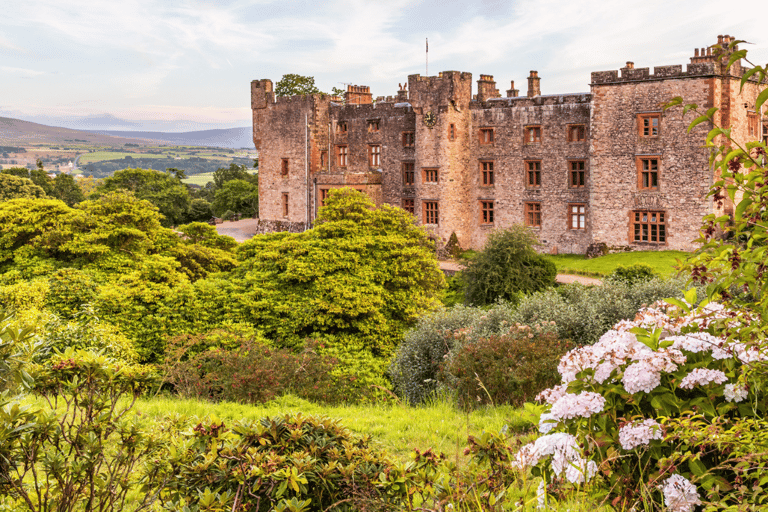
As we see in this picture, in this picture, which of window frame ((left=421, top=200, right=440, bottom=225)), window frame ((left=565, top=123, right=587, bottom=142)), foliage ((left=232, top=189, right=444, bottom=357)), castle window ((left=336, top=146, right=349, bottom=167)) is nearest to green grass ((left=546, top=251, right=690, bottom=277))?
window frame ((left=565, top=123, right=587, bottom=142))

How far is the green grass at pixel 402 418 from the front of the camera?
7.48 meters

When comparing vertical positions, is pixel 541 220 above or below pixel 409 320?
above

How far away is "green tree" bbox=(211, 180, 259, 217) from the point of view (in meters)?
61.3

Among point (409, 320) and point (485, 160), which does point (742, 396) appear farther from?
point (485, 160)

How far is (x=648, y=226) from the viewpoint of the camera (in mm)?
31609

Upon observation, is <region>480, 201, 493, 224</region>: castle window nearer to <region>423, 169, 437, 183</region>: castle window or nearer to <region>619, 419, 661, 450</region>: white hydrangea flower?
<region>423, 169, 437, 183</region>: castle window

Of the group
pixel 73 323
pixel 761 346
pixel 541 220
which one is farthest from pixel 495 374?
pixel 541 220

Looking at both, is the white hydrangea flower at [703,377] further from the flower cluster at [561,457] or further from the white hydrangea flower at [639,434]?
the flower cluster at [561,457]

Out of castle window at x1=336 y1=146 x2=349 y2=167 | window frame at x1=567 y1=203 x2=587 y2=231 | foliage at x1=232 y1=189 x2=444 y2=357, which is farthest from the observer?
castle window at x1=336 y1=146 x2=349 y2=167

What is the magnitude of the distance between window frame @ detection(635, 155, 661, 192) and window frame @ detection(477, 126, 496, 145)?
8.35 metres

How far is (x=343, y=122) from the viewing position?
40938 mm

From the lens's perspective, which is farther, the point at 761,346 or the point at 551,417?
the point at 551,417

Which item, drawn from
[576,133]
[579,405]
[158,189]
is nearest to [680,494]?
[579,405]

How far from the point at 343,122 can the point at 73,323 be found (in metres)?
28.0
